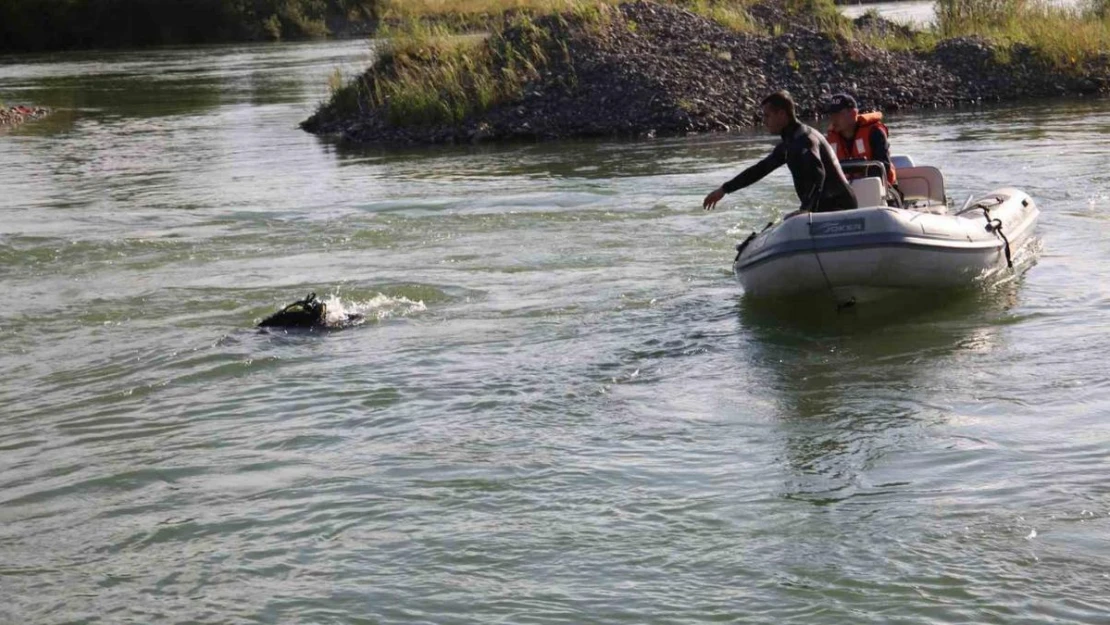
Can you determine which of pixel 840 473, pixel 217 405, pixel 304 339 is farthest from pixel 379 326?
pixel 840 473

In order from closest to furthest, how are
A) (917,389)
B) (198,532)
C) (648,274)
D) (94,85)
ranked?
1. (198,532)
2. (917,389)
3. (648,274)
4. (94,85)

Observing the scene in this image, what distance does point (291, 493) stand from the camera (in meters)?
7.25

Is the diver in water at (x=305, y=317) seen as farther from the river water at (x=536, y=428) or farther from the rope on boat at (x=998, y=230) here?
the rope on boat at (x=998, y=230)

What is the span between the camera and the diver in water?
10.8 m

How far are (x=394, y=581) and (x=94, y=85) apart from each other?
36.1 m

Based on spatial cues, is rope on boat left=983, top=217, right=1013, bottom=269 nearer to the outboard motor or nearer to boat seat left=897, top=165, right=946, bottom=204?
boat seat left=897, top=165, right=946, bottom=204

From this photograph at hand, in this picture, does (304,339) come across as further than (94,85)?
No

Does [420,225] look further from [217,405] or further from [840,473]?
[840,473]

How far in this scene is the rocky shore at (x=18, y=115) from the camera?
2969cm

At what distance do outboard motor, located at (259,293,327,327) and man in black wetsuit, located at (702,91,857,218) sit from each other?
298 cm

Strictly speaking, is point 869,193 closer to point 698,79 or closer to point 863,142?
point 863,142

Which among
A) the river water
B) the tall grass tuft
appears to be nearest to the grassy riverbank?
the tall grass tuft

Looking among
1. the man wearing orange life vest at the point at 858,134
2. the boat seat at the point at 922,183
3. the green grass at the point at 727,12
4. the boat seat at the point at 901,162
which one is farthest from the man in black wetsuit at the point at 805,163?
the green grass at the point at 727,12

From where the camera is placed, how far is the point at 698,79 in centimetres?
2417
